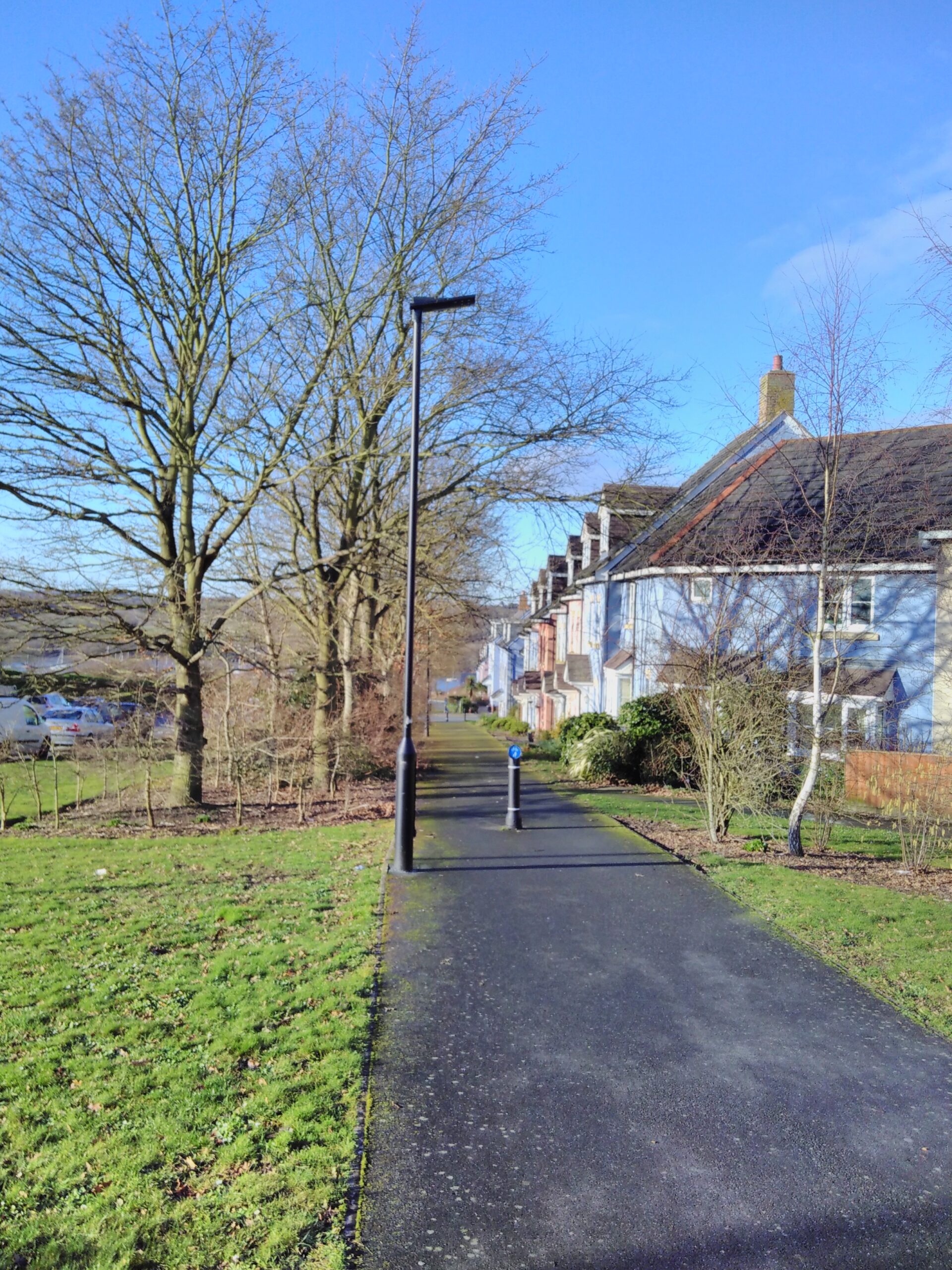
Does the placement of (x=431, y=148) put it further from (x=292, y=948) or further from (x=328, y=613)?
(x=292, y=948)

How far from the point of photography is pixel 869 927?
7.68 meters

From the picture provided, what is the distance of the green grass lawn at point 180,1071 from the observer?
137 inches

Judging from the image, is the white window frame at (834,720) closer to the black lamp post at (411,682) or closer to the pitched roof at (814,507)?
the pitched roof at (814,507)

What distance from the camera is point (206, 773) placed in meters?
20.0

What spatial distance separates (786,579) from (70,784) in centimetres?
1764

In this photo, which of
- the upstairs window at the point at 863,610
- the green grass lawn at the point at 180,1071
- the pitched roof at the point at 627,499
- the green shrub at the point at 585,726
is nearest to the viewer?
the green grass lawn at the point at 180,1071

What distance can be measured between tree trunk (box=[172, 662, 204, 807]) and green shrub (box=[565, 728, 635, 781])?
888 centimetres

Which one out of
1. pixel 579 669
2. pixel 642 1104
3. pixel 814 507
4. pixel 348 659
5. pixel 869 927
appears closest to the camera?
pixel 642 1104

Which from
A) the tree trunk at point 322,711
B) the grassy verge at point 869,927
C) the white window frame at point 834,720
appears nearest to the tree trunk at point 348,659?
the tree trunk at point 322,711

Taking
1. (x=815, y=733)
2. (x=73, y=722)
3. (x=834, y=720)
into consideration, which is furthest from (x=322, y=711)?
(x=73, y=722)

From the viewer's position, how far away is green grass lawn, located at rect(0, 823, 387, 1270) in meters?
3.48

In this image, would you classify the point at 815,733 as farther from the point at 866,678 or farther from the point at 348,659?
the point at 348,659

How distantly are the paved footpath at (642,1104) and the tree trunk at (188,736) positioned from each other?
9.33 meters

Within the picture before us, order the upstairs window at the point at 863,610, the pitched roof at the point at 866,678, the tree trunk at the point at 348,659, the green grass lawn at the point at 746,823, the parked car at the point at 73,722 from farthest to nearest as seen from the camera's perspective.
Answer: the parked car at the point at 73,722 < the upstairs window at the point at 863,610 < the tree trunk at the point at 348,659 < the pitched roof at the point at 866,678 < the green grass lawn at the point at 746,823
